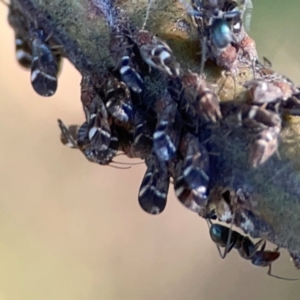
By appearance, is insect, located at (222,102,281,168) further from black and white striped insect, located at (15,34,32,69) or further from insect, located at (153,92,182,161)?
black and white striped insect, located at (15,34,32,69)

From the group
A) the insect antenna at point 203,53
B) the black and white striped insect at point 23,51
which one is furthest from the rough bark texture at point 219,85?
the black and white striped insect at point 23,51

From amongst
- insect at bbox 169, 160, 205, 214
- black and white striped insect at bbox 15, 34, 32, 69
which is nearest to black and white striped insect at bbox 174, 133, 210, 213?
insect at bbox 169, 160, 205, 214

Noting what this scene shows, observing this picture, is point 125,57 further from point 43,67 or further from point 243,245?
point 243,245

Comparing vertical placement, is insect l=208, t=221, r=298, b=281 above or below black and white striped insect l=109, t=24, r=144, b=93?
below

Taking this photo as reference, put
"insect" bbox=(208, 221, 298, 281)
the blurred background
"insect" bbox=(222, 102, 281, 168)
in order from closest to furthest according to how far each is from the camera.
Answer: "insect" bbox=(222, 102, 281, 168) → "insect" bbox=(208, 221, 298, 281) → the blurred background

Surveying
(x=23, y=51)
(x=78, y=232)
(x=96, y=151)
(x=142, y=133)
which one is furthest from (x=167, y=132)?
(x=78, y=232)

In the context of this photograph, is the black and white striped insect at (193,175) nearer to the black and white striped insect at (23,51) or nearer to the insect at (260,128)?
the insect at (260,128)
